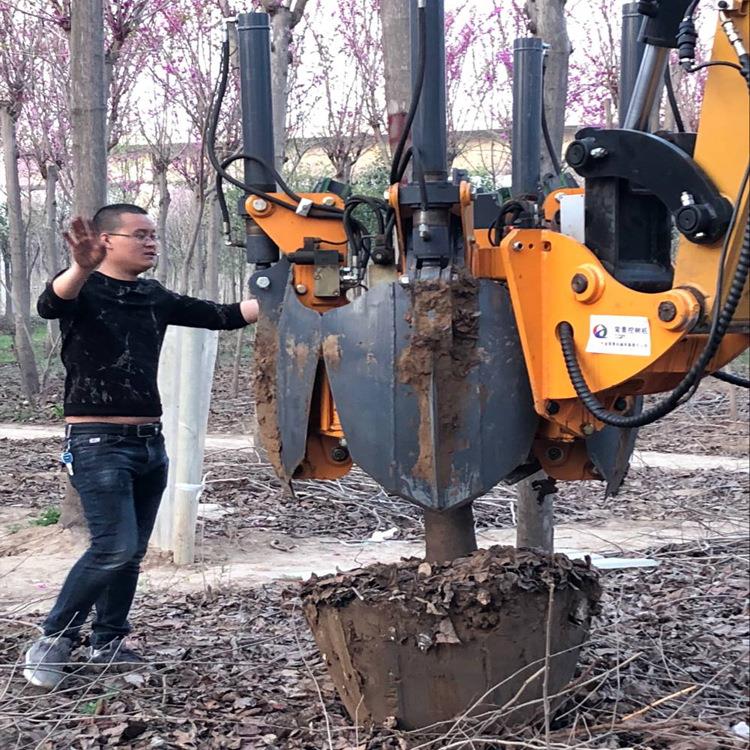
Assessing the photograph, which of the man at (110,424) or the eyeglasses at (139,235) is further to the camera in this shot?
the eyeglasses at (139,235)

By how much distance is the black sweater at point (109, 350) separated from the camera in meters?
4.33

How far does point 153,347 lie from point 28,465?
6532 millimetres

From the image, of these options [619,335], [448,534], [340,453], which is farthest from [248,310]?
[619,335]

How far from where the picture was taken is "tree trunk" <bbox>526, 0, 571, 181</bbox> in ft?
20.0

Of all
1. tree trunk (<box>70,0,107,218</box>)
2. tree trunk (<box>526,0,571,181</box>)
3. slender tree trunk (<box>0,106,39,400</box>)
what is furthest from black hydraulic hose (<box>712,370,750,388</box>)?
slender tree trunk (<box>0,106,39,400</box>)

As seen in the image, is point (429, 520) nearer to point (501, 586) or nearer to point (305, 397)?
point (501, 586)

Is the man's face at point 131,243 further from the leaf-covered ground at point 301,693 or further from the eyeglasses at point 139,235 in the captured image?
the leaf-covered ground at point 301,693

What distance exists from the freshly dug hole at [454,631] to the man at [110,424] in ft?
3.54

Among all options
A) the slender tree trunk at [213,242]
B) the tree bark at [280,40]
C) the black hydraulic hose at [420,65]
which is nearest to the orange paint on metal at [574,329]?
the black hydraulic hose at [420,65]

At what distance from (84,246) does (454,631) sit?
74.1 inches

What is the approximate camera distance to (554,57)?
6.20 metres

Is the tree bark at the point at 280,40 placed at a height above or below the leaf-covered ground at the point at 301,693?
above

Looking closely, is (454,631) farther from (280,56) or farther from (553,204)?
(280,56)

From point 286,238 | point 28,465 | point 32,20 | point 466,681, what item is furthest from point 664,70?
point 32,20
